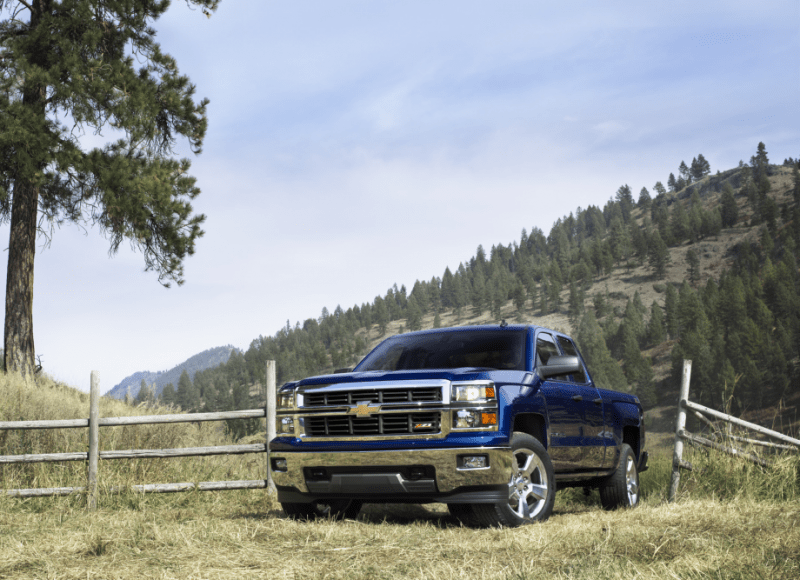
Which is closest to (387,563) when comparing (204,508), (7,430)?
(204,508)

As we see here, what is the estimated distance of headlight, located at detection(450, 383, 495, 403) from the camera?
582 cm

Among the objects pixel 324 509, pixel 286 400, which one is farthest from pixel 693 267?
pixel 286 400

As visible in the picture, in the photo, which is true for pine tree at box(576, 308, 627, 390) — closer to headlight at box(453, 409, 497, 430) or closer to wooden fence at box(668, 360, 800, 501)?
wooden fence at box(668, 360, 800, 501)

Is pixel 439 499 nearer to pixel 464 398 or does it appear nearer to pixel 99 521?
pixel 464 398

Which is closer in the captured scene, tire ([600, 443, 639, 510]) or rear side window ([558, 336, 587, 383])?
rear side window ([558, 336, 587, 383])

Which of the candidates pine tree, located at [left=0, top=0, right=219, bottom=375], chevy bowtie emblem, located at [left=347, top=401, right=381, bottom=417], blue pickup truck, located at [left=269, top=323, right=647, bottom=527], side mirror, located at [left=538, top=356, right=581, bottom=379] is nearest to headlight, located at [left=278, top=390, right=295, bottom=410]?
blue pickup truck, located at [left=269, top=323, right=647, bottom=527]

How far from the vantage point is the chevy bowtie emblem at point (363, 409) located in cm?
→ 596

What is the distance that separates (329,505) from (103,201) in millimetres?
11528

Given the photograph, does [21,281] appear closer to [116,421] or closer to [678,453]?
[116,421]

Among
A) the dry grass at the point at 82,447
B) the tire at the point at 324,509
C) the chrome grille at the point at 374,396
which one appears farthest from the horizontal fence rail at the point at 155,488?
the chrome grille at the point at 374,396

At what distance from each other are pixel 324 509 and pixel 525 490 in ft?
6.80

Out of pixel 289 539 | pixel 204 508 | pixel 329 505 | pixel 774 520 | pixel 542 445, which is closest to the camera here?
pixel 289 539

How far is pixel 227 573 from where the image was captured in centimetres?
429

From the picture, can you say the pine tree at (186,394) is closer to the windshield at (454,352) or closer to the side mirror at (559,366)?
the windshield at (454,352)
